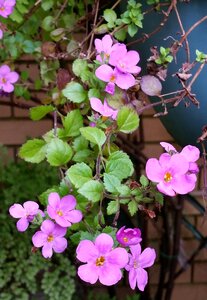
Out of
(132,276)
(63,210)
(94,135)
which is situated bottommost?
(132,276)

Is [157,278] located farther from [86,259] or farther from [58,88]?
[86,259]

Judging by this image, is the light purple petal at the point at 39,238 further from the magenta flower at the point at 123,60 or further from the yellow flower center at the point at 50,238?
the magenta flower at the point at 123,60

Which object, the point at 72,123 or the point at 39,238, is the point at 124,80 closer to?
the point at 72,123

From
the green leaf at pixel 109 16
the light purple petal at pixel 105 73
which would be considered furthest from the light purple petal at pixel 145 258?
the green leaf at pixel 109 16

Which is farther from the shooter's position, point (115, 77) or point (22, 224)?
point (115, 77)

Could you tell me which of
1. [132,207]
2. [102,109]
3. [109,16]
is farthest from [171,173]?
[109,16]

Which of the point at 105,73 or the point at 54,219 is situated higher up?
the point at 105,73

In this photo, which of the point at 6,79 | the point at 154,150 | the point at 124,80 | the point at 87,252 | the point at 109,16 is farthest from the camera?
the point at 154,150

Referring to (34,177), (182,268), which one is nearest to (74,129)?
(34,177)
